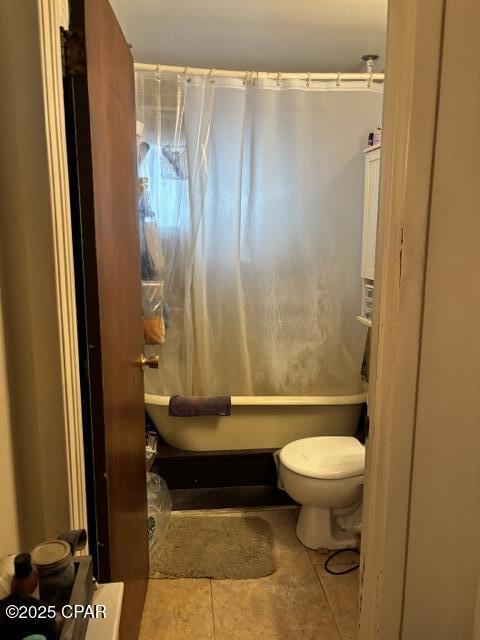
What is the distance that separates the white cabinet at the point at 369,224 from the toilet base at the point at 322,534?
3.04 feet

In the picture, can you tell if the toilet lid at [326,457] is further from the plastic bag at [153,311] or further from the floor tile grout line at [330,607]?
the plastic bag at [153,311]

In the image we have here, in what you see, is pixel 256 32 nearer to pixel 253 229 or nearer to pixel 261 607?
pixel 253 229

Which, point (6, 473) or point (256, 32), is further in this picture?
point (256, 32)

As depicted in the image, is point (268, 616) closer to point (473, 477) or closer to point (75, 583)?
point (473, 477)

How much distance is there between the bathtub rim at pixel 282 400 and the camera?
8.25ft

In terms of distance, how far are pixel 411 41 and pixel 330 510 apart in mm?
1841

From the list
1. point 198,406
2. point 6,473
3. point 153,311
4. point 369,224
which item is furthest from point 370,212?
point 6,473

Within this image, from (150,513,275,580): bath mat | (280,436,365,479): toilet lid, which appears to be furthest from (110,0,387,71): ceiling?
(150,513,275,580): bath mat

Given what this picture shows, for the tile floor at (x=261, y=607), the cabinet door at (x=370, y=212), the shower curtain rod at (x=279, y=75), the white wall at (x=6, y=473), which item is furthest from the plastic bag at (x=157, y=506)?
the shower curtain rod at (x=279, y=75)

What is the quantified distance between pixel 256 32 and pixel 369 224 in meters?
1.07

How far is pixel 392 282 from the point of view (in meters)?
1.08

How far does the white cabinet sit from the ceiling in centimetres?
58

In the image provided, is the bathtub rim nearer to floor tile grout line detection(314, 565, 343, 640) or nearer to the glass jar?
floor tile grout line detection(314, 565, 343, 640)

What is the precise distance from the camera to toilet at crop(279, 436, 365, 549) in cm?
205
